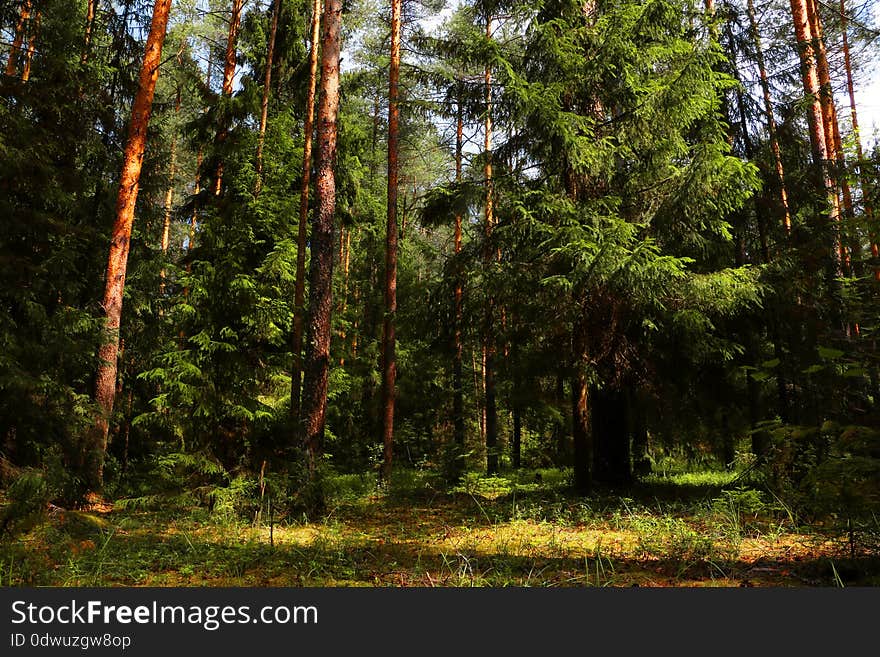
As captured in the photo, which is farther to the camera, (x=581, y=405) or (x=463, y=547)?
(x=581, y=405)

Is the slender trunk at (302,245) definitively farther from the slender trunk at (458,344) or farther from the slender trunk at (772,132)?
the slender trunk at (772,132)

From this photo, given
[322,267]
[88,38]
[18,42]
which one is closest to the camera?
[322,267]

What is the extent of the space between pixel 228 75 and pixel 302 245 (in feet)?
17.3

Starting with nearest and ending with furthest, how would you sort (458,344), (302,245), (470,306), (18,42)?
(470,306)
(458,344)
(18,42)
(302,245)

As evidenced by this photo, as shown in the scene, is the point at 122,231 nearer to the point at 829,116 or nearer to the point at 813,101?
Answer: the point at 813,101

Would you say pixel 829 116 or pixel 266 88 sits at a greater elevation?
pixel 266 88

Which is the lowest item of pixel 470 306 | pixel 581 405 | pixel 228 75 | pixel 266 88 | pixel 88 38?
pixel 581 405

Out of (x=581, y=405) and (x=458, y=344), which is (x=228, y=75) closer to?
(x=458, y=344)

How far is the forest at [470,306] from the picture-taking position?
5.46 meters

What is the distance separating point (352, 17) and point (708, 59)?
13.4 m

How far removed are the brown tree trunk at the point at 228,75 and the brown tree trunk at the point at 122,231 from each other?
8.05 feet

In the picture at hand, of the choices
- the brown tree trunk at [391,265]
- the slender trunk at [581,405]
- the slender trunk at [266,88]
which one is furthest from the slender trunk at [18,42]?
the slender trunk at [581,405]

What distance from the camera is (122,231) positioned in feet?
30.9

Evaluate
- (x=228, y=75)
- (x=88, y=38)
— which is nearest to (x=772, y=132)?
(x=228, y=75)
